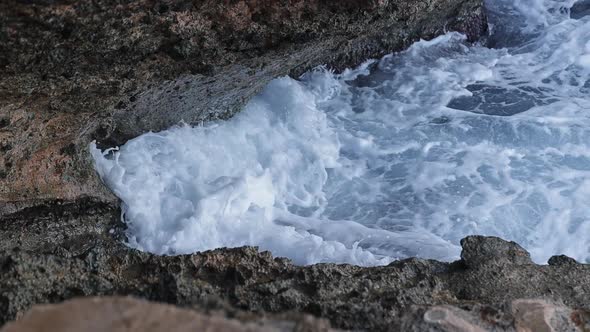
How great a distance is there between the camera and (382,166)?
19.0 feet

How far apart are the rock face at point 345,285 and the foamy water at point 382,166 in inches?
58.2

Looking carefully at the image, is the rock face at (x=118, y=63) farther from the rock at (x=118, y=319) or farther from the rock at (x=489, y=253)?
the rock at (x=489, y=253)

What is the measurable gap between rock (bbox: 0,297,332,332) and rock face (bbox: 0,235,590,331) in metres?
0.67

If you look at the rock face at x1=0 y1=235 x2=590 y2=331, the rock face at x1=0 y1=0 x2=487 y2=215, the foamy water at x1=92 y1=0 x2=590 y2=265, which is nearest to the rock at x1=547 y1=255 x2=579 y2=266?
the rock face at x1=0 y1=235 x2=590 y2=331

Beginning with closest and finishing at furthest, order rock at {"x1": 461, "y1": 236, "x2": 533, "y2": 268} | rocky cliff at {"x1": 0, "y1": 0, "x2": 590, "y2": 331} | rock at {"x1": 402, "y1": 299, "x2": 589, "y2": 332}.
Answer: rock at {"x1": 402, "y1": 299, "x2": 589, "y2": 332} < rocky cliff at {"x1": 0, "y1": 0, "x2": 590, "y2": 331} < rock at {"x1": 461, "y1": 236, "x2": 533, "y2": 268}

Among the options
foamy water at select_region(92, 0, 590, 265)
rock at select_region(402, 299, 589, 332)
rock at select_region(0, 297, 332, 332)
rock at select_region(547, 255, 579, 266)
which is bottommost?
foamy water at select_region(92, 0, 590, 265)

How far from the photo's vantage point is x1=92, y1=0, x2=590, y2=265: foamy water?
4.83 m

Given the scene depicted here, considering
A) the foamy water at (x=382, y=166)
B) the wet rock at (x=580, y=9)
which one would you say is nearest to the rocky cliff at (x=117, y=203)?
the foamy water at (x=382, y=166)

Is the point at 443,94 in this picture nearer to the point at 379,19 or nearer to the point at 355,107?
the point at 355,107

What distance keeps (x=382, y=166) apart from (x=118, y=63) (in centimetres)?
284

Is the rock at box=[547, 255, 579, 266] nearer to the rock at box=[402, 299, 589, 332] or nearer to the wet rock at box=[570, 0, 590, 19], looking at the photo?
the rock at box=[402, 299, 589, 332]

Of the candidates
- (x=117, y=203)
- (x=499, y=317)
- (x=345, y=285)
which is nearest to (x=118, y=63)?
(x=117, y=203)

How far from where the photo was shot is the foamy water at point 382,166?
4.83m

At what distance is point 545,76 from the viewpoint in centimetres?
705
